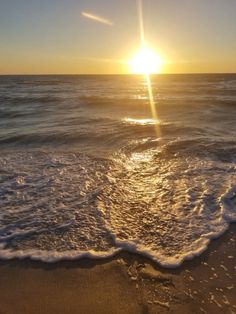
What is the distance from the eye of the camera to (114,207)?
16.1 feet

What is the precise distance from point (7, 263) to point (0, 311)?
0.79 m

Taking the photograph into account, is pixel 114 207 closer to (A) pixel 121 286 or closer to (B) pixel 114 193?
(B) pixel 114 193

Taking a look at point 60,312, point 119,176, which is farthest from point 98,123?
point 60,312

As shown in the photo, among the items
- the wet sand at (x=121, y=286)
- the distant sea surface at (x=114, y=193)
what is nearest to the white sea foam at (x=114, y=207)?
the distant sea surface at (x=114, y=193)

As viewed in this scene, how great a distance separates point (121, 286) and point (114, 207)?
1.79 metres

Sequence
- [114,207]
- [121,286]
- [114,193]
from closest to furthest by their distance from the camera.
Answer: [121,286] → [114,207] → [114,193]

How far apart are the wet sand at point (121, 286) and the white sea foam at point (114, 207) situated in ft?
0.57

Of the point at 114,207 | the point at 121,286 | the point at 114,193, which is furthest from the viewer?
the point at 114,193

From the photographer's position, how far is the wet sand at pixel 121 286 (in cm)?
290

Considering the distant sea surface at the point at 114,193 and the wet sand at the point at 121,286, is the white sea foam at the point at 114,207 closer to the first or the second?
the distant sea surface at the point at 114,193

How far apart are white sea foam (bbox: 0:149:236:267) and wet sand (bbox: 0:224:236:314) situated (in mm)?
175

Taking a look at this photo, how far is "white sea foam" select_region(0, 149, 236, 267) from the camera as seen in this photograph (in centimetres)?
389

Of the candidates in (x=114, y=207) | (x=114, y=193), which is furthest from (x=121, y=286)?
(x=114, y=193)

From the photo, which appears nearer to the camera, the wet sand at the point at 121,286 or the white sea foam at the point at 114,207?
the wet sand at the point at 121,286
